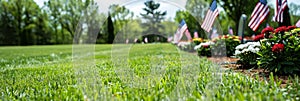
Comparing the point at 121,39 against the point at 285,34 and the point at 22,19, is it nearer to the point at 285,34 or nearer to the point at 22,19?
the point at 285,34

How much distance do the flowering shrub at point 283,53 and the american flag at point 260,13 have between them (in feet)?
9.79

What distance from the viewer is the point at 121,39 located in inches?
1087

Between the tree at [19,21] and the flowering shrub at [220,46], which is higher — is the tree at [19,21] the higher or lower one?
the higher one

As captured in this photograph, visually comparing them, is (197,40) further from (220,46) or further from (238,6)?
(238,6)

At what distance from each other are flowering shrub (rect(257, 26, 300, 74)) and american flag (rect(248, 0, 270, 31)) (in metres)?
2.98

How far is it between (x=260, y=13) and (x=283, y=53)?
11.4ft

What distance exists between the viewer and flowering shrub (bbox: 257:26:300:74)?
14.4 feet

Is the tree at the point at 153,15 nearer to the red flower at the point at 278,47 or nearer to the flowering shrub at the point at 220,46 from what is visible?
the flowering shrub at the point at 220,46

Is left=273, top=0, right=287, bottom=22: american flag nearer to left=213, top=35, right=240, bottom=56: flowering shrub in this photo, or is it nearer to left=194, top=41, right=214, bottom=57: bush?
left=213, top=35, right=240, bottom=56: flowering shrub

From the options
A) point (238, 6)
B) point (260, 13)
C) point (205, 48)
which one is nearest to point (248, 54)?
point (260, 13)

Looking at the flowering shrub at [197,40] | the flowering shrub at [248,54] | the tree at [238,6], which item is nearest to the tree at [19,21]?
the tree at [238,6]

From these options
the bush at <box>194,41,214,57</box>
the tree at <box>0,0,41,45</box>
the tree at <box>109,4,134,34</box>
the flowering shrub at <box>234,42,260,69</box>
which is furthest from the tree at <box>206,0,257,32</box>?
the tree at <box>0,0,41,45</box>

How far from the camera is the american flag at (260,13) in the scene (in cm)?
759

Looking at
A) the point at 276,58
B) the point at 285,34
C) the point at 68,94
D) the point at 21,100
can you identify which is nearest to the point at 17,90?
Result: the point at 21,100
